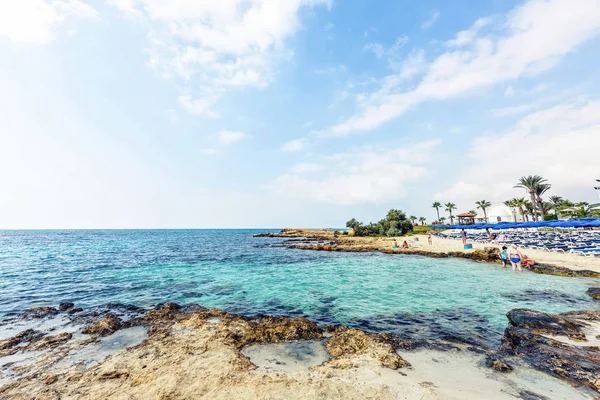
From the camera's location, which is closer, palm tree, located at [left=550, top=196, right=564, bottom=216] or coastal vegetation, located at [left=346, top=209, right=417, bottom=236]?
coastal vegetation, located at [left=346, top=209, right=417, bottom=236]

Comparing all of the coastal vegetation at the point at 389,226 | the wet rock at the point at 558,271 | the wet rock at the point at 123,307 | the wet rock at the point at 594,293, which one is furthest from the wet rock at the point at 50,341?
the coastal vegetation at the point at 389,226

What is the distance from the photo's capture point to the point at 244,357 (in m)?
7.71

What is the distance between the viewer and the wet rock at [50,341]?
8805 mm

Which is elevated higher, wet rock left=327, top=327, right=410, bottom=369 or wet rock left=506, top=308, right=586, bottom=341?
wet rock left=506, top=308, right=586, bottom=341

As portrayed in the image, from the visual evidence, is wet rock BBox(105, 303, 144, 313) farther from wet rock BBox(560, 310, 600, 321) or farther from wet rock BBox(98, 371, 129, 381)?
wet rock BBox(560, 310, 600, 321)

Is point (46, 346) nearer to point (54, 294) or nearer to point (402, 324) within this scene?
point (54, 294)

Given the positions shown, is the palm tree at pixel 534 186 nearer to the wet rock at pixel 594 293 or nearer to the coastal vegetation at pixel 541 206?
the coastal vegetation at pixel 541 206

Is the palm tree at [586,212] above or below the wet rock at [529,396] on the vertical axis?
above

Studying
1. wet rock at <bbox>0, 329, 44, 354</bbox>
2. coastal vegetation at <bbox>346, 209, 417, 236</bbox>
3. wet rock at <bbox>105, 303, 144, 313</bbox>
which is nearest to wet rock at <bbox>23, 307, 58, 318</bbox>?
wet rock at <bbox>105, 303, 144, 313</bbox>

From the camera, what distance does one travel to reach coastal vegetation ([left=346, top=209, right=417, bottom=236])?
70.6 metres

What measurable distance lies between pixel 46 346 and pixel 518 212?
114564 mm

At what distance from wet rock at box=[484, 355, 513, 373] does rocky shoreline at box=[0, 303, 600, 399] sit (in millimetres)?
25

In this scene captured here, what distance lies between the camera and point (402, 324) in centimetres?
1055

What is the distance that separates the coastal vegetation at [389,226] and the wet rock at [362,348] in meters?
65.1
